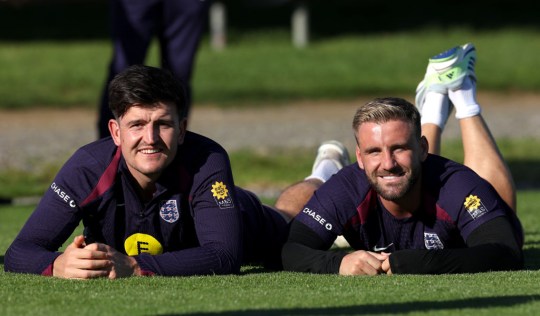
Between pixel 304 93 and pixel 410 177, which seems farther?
pixel 304 93

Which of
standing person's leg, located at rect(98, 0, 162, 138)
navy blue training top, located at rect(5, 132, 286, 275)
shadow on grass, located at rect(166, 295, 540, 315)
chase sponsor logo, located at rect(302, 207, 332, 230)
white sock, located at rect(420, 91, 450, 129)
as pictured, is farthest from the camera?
standing person's leg, located at rect(98, 0, 162, 138)

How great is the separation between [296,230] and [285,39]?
63.5 ft

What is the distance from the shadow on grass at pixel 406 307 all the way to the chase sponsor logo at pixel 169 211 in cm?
141

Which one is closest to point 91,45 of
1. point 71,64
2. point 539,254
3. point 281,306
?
point 71,64

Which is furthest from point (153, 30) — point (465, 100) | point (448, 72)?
point (465, 100)

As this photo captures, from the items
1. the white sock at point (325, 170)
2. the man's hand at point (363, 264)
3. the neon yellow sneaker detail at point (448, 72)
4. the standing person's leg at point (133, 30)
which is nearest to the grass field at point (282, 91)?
the man's hand at point (363, 264)

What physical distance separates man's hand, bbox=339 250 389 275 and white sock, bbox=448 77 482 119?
2272 mm

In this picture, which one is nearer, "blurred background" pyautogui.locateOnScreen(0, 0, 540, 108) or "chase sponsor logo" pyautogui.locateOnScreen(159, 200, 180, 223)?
"chase sponsor logo" pyautogui.locateOnScreen(159, 200, 180, 223)

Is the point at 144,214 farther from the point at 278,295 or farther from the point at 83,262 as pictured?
the point at 278,295

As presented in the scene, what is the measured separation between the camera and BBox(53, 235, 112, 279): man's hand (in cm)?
621

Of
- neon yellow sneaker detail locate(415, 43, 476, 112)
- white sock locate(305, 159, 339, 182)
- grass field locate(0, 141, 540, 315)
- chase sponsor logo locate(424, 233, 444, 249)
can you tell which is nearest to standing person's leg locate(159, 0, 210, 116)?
white sock locate(305, 159, 339, 182)

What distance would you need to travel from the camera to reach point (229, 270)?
261 inches

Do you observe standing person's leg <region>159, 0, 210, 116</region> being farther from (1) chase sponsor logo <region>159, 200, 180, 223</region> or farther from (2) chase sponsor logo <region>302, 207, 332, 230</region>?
(1) chase sponsor logo <region>159, 200, 180, 223</region>

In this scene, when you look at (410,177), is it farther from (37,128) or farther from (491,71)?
(491,71)
